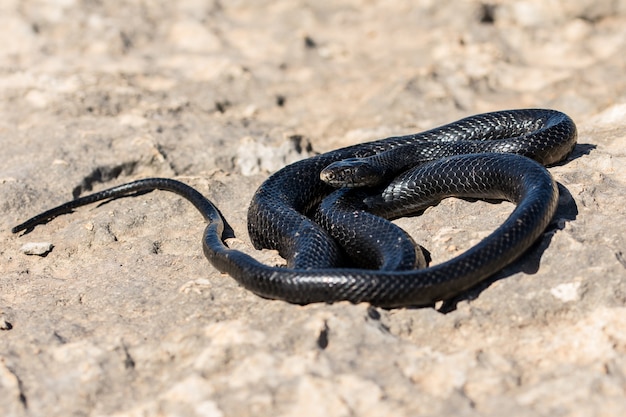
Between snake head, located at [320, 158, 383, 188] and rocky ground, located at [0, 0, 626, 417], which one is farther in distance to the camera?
snake head, located at [320, 158, 383, 188]

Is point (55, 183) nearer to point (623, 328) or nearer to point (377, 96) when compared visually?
point (377, 96)

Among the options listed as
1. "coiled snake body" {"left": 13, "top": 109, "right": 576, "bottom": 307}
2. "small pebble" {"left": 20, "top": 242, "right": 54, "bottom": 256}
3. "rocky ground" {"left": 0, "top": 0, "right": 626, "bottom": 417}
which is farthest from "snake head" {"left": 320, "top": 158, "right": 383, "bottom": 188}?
"small pebble" {"left": 20, "top": 242, "right": 54, "bottom": 256}

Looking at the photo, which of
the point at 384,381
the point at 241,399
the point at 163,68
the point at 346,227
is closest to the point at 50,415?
the point at 241,399

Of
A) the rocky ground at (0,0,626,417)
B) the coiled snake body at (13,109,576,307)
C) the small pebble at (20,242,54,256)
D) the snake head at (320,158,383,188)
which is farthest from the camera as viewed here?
the snake head at (320,158,383,188)

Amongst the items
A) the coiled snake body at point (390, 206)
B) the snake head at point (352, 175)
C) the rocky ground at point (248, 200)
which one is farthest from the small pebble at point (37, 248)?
the snake head at point (352, 175)

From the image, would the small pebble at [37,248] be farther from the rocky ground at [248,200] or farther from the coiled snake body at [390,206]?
the coiled snake body at [390,206]

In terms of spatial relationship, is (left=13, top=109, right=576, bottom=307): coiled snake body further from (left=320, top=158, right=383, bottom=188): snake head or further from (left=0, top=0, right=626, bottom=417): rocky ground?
(left=0, top=0, right=626, bottom=417): rocky ground
